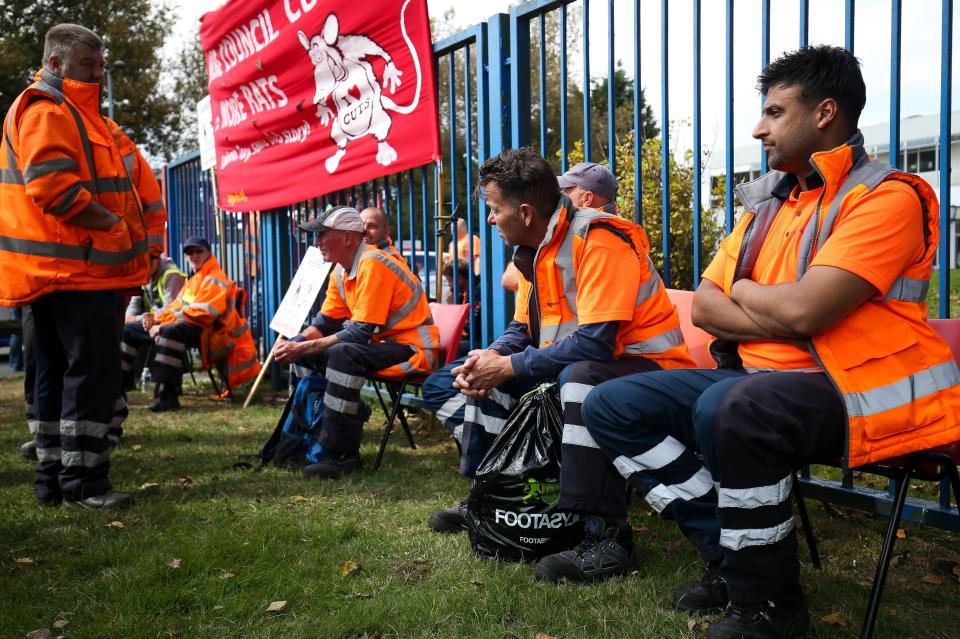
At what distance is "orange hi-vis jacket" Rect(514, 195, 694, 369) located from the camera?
10.7ft

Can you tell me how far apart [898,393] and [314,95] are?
6.00 m

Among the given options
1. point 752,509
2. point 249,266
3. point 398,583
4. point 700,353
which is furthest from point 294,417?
point 249,266

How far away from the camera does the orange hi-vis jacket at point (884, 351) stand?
236 cm

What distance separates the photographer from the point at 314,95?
7410mm

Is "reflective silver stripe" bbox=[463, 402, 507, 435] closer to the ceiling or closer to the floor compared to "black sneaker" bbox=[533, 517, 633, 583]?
closer to the ceiling

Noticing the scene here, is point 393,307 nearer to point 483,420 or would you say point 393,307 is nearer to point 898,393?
point 483,420

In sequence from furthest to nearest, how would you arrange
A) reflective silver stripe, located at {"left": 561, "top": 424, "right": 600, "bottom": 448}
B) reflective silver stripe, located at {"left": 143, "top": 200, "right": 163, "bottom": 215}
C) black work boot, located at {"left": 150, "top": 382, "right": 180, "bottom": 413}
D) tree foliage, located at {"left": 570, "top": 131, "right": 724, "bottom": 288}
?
black work boot, located at {"left": 150, "top": 382, "right": 180, "bottom": 413} → tree foliage, located at {"left": 570, "top": 131, "right": 724, "bottom": 288} → reflective silver stripe, located at {"left": 143, "top": 200, "right": 163, "bottom": 215} → reflective silver stripe, located at {"left": 561, "top": 424, "right": 600, "bottom": 448}

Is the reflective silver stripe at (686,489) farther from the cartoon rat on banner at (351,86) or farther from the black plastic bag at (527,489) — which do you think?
the cartoon rat on banner at (351,86)

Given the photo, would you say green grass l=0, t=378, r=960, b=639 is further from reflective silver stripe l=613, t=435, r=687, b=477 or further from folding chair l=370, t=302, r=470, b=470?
folding chair l=370, t=302, r=470, b=470

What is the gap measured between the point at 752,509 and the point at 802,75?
1.30m

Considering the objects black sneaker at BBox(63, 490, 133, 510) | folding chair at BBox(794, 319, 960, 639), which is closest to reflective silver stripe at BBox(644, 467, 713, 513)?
folding chair at BBox(794, 319, 960, 639)

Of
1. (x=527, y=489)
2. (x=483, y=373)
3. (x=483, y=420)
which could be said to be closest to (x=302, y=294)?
(x=483, y=420)

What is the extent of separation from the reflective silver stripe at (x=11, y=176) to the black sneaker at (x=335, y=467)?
Answer: 2041 mm

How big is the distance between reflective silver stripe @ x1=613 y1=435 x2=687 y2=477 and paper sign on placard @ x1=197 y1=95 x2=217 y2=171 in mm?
8102
